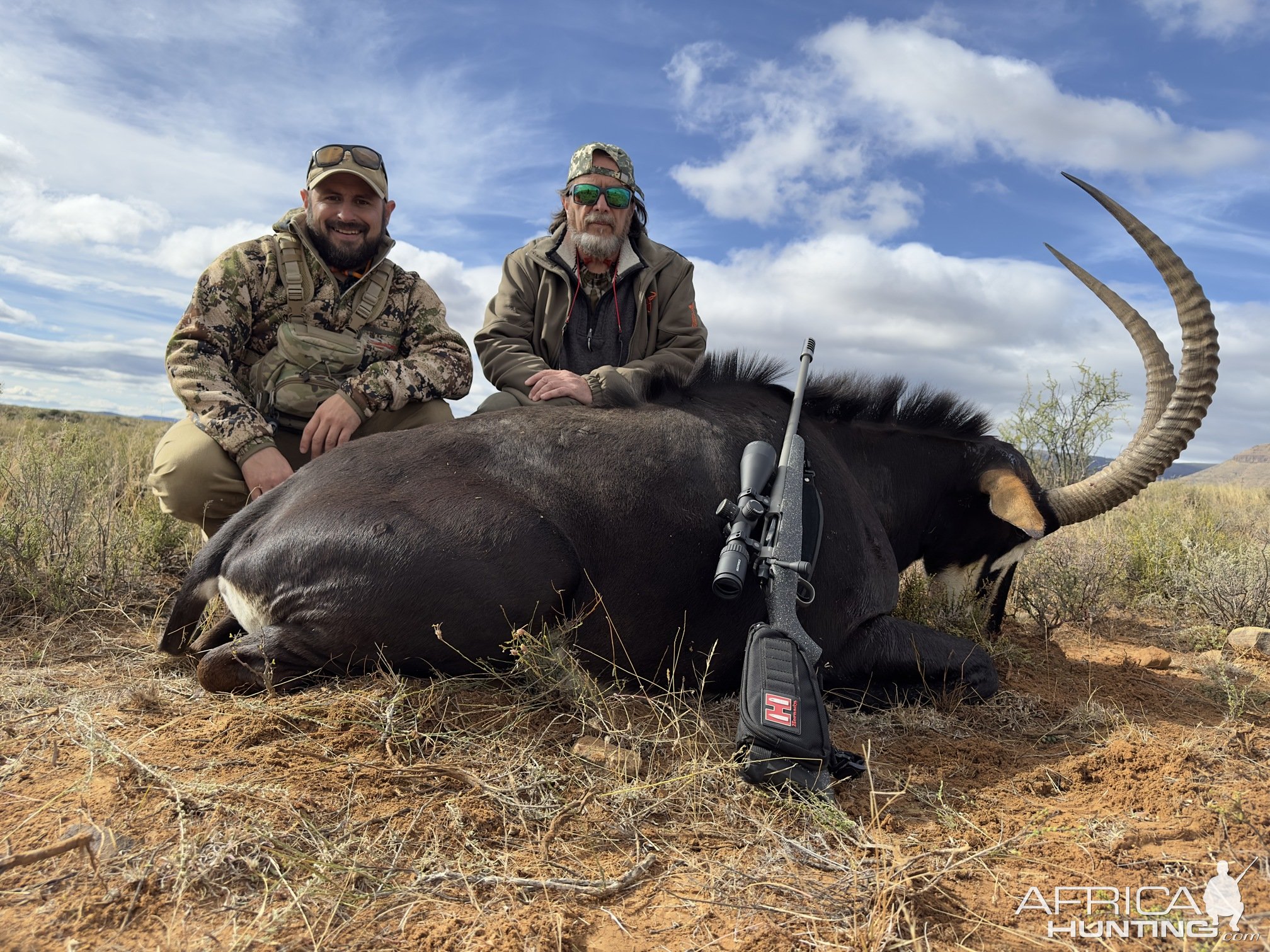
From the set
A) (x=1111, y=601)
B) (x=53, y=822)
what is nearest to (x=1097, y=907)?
(x=53, y=822)

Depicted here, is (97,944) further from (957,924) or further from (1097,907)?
(1097,907)

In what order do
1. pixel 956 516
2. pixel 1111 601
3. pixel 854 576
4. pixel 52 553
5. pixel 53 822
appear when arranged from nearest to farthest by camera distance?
pixel 53 822 → pixel 854 576 → pixel 956 516 → pixel 52 553 → pixel 1111 601

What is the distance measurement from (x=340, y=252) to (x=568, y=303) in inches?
72.2

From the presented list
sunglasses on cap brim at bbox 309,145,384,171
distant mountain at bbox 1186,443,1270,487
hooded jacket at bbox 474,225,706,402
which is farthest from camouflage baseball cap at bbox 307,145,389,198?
distant mountain at bbox 1186,443,1270,487

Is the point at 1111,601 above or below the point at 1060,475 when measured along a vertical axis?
below

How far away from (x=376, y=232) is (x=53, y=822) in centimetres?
414

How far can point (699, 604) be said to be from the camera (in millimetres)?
3885

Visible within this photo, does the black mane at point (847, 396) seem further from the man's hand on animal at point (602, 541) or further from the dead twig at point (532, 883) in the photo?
the dead twig at point (532, 883)

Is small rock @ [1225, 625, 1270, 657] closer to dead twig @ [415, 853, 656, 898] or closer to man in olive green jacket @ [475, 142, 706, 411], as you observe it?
man in olive green jacket @ [475, 142, 706, 411]

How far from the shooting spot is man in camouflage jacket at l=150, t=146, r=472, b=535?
16.0ft

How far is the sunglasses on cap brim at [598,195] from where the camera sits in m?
6.43

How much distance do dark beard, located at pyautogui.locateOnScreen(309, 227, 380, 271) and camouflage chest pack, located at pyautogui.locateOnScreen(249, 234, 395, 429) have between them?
6.1 inches

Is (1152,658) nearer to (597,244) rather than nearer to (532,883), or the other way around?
(532,883)

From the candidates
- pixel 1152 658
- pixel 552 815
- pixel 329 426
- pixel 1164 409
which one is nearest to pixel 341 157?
pixel 329 426
